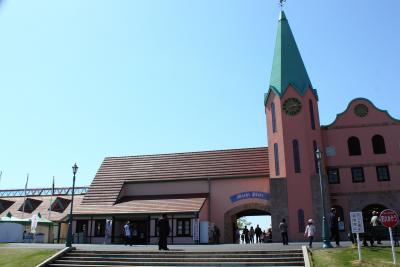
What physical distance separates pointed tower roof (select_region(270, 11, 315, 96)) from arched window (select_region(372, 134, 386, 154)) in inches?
251

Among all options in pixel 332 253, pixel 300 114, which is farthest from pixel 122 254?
pixel 300 114

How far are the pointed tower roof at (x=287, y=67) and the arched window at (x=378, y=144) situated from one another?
638 centimetres

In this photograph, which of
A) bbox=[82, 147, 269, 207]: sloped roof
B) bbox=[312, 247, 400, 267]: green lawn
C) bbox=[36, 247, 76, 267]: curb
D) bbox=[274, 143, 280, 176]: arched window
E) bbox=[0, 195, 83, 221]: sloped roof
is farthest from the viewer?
bbox=[0, 195, 83, 221]: sloped roof

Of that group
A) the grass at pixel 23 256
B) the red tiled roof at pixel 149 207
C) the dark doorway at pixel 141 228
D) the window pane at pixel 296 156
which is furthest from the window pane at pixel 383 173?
the grass at pixel 23 256

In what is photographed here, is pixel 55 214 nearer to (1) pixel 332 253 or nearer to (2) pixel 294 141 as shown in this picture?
(2) pixel 294 141

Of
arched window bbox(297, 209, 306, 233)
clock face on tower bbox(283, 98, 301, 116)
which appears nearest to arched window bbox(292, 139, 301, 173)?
clock face on tower bbox(283, 98, 301, 116)

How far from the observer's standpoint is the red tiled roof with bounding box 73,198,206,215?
3086 cm

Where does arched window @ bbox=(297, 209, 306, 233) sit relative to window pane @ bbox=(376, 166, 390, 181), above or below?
below

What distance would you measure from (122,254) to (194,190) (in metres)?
16.0

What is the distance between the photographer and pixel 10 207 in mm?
46156

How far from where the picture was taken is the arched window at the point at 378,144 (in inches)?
1185

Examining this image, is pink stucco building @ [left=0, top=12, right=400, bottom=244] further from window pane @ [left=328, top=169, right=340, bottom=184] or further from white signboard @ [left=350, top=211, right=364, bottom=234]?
white signboard @ [left=350, top=211, right=364, bottom=234]

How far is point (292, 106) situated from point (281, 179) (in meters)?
5.72


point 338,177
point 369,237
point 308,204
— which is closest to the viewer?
point 369,237
